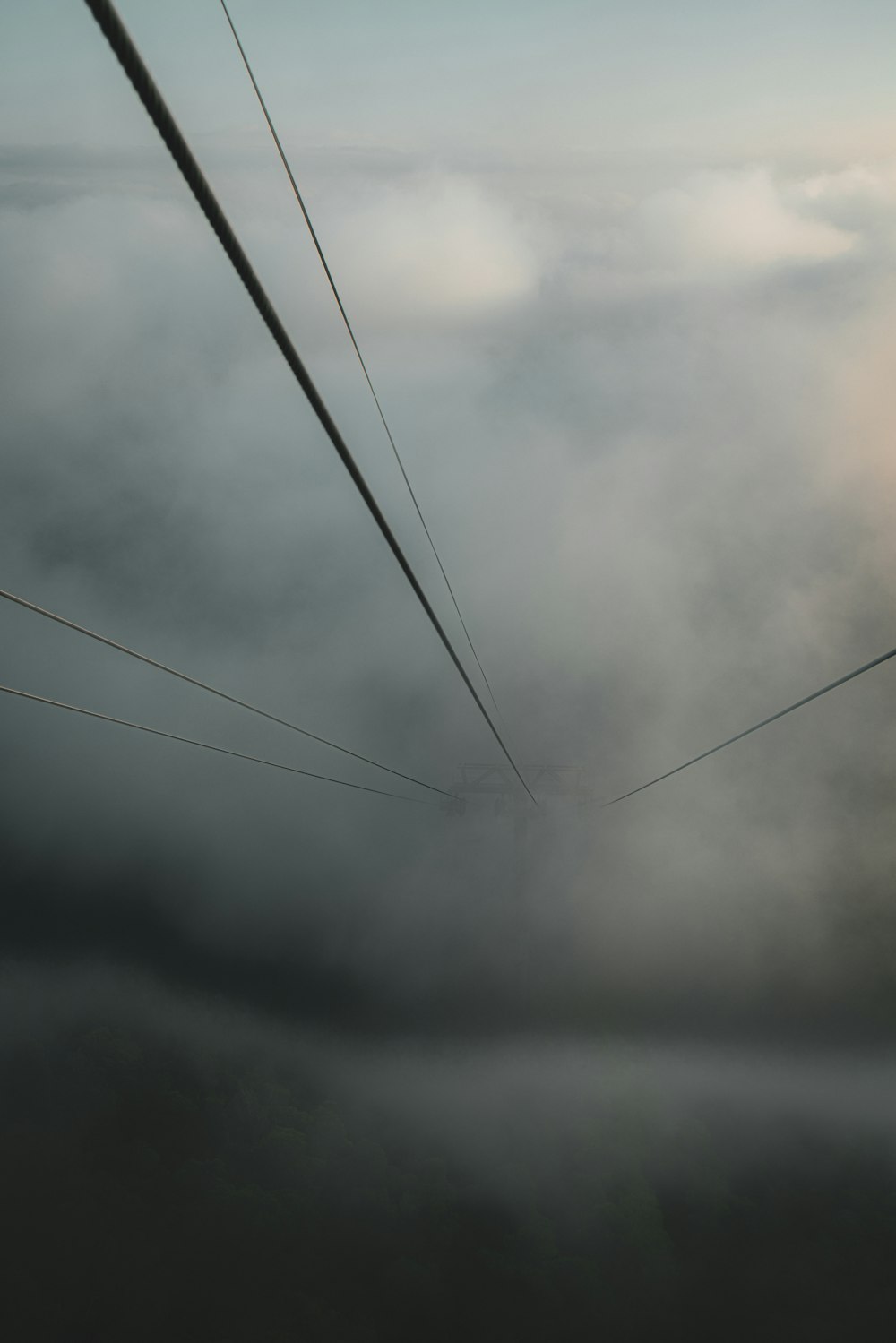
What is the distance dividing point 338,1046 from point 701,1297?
52.6 metres

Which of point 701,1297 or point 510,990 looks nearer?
point 701,1297

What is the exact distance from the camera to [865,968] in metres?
96.0

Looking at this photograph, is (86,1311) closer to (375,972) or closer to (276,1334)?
(276,1334)

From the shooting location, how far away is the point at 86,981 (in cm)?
13738

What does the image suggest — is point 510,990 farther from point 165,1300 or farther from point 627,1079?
point 165,1300

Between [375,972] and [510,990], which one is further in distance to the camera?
[375,972]

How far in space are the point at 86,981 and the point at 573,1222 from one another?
95.9 meters

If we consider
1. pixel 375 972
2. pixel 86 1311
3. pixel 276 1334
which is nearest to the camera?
pixel 276 1334

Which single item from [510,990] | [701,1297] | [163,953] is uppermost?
[163,953]

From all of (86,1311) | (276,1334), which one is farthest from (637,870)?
(86,1311)

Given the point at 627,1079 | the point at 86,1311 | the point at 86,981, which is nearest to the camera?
the point at 86,1311

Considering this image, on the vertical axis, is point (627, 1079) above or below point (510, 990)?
below

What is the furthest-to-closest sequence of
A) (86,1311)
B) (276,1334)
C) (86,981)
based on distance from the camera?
(86,981)
(86,1311)
(276,1334)

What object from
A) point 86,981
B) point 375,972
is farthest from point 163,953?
point 375,972
